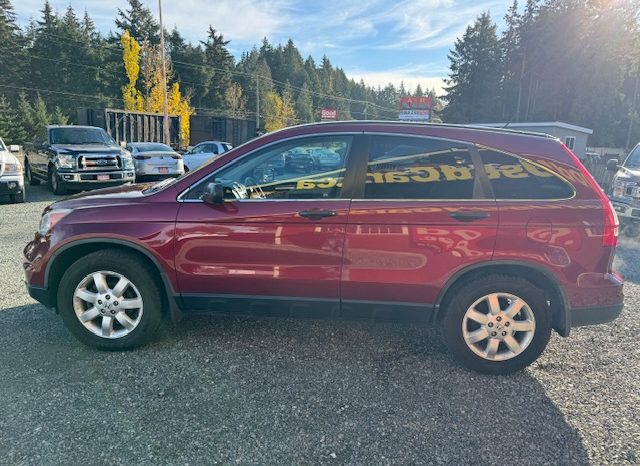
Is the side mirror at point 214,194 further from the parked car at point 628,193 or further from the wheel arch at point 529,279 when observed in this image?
the parked car at point 628,193

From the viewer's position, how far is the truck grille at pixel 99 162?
10875 millimetres

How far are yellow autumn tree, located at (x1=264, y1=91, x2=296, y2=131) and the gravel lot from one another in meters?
66.0

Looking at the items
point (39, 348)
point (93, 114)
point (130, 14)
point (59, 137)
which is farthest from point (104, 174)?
point (130, 14)

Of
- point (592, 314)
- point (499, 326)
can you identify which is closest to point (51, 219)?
point (499, 326)

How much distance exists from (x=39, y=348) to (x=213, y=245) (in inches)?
64.9

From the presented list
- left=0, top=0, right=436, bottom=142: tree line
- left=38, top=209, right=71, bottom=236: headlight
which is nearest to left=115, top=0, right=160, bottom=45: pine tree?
left=0, top=0, right=436, bottom=142: tree line

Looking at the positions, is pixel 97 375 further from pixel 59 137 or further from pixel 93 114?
pixel 93 114

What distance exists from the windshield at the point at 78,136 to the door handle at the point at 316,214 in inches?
423

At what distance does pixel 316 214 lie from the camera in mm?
3125

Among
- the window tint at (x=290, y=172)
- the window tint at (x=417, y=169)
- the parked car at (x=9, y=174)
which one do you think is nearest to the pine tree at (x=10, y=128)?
the parked car at (x=9, y=174)

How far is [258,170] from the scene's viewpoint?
3.34 metres

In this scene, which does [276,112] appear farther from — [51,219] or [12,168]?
[51,219]

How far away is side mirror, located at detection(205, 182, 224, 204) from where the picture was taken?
3.12m

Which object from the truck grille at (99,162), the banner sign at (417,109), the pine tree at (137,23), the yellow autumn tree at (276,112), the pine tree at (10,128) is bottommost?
the truck grille at (99,162)
